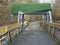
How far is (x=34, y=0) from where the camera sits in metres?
77.3

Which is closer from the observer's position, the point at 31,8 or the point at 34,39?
the point at 34,39

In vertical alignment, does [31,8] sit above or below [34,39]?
above

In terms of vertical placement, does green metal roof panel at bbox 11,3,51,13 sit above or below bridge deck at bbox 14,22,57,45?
above

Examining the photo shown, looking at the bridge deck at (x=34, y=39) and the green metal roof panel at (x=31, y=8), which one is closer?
the bridge deck at (x=34, y=39)

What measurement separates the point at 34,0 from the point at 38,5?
50.2m

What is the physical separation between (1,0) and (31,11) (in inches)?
247

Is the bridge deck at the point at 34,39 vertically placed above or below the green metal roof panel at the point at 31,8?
below

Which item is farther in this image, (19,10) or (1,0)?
(1,0)

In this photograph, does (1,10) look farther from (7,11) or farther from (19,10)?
(19,10)

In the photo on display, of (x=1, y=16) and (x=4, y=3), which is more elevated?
(x=4, y=3)

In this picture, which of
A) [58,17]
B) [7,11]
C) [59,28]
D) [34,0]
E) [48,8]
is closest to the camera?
[59,28]

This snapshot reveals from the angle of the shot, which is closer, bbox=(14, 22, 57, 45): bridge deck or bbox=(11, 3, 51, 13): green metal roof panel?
bbox=(14, 22, 57, 45): bridge deck

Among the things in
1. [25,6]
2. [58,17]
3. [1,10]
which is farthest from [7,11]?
[58,17]

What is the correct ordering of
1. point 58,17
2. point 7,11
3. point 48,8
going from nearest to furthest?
point 48,8 → point 7,11 → point 58,17
